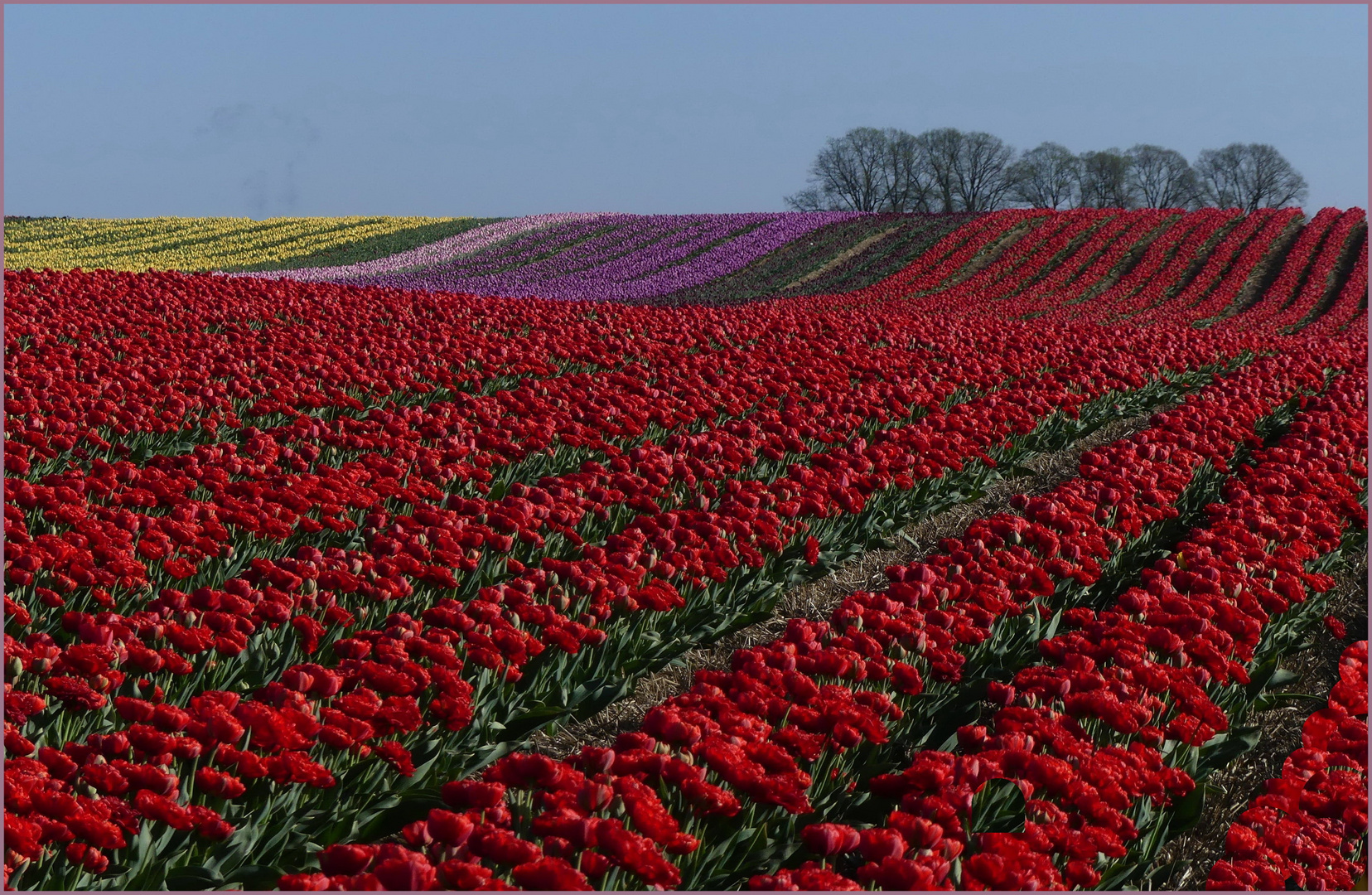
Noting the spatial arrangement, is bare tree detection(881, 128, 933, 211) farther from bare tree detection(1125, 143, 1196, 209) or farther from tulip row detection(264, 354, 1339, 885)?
tulip row detection(264, 354, 1339, 885)

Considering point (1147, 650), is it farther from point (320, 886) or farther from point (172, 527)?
point (172, 527)

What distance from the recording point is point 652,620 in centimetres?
589

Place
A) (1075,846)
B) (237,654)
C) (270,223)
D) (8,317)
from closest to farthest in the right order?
1. (1075,846)
2. (237,654)
3. (8,317)
4. (270,223)

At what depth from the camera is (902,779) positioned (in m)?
4.18

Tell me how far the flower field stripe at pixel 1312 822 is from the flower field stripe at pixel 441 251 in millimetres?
28370

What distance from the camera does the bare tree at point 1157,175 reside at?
8156cm

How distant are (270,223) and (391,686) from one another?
49.2 meters

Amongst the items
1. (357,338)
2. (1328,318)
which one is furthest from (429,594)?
(1328,318)

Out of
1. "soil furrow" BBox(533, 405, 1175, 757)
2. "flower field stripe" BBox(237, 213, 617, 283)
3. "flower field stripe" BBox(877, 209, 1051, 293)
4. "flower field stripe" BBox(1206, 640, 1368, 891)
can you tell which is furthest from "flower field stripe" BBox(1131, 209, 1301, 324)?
"flower field stripe" BBox(1206, 640, 1368, 891)

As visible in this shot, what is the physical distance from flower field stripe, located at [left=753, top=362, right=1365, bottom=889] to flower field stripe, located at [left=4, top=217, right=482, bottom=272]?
34456 millimetres

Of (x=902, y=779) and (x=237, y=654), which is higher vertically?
(x=237, y=654)

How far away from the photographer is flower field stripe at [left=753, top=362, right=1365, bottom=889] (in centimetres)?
352

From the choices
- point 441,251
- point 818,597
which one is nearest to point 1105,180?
point 441,251

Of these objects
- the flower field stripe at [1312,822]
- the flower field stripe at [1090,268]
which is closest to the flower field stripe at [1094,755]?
the flower field stripe at [1312,822]
